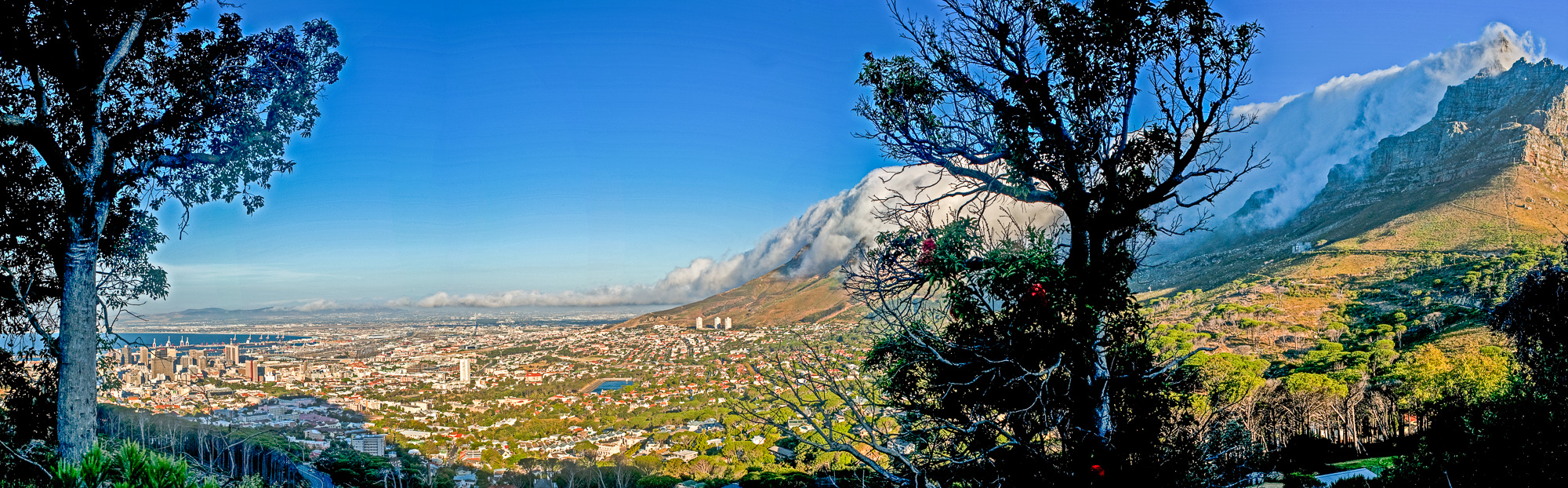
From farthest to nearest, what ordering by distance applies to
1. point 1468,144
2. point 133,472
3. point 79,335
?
point 1468,144 < point 79,335 < point 133,472

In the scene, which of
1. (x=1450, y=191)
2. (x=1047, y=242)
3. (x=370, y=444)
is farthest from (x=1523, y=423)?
(x=1450, y=191)

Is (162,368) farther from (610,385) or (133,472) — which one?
(133,472)

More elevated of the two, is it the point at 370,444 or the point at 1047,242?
the point at 1047,242

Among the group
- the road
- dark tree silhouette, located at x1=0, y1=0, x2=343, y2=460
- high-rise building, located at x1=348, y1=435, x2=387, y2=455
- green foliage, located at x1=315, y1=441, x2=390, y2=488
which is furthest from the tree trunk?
high-rise building, located at x1=348, y1=435, x2=387, y2=455

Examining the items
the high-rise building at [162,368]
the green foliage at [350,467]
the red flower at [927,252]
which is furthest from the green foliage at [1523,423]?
the high-rise building at [162,368]

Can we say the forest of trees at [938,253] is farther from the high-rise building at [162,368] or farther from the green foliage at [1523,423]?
the high-rise building at [162,368]

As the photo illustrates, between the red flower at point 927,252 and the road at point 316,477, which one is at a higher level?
the red flower at point 927,252

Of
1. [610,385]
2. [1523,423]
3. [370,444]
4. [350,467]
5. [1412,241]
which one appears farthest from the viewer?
[1412,241]
